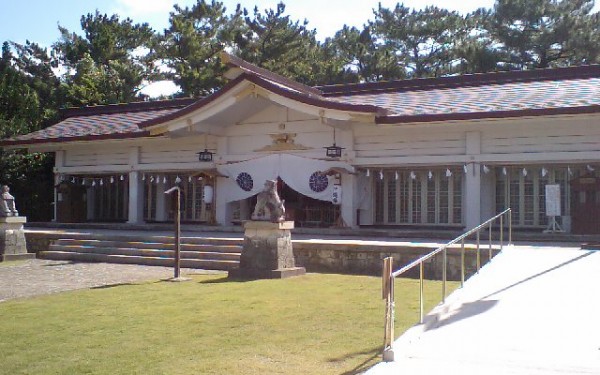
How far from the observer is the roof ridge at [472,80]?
63.2 ft

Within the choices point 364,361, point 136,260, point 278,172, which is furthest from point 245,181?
point 364,361

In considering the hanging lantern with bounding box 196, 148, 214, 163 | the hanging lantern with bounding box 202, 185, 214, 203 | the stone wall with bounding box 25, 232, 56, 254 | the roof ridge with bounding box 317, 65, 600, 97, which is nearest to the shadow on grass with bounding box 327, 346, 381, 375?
the stone wall with bounding box 25, 232, 56, 254

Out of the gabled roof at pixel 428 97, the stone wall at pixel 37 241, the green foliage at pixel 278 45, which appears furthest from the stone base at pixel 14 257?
the green foliage at pixel 278 45

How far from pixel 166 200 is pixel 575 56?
2297 centimetres

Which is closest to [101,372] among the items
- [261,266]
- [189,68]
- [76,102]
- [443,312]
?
[443,312]

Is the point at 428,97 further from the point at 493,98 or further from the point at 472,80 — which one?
the point at 493,98

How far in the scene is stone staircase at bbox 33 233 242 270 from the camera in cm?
1474

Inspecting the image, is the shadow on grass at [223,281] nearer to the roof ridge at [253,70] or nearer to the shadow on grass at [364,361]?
the shadow on grass at [364,361]

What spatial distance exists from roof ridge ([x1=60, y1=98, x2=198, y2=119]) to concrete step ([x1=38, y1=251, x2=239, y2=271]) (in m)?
9.71

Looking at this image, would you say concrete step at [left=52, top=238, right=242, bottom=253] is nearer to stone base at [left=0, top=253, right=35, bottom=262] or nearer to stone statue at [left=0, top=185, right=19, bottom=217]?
stone base at [left=0, top=253, right=35, bottom=262]

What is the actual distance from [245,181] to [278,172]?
48.3 inches

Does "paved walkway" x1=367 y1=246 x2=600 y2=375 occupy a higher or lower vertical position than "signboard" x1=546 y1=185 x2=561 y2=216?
lower

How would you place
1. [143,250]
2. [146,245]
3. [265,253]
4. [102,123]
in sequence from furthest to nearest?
[102,123] < [146,245] < [143,250] < [265,253]

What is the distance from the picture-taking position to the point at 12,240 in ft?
55.2
